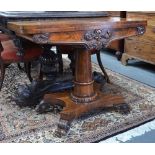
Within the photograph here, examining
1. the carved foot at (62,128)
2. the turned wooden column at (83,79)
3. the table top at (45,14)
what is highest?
the table top at (45,14)

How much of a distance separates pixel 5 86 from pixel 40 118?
89 centimetres

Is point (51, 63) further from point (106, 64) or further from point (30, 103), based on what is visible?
point (106, 64)

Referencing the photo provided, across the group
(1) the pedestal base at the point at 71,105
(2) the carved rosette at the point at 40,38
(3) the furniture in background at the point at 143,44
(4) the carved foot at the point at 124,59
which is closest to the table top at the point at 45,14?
(2) the carved rosette at the point at 40,38

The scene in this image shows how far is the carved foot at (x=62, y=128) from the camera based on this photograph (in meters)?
1.76

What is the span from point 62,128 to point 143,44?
1811 mm

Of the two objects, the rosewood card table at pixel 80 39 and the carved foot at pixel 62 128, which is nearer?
the rosewood card table at pixel 80 39

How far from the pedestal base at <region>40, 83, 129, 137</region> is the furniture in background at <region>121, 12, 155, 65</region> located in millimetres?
1228

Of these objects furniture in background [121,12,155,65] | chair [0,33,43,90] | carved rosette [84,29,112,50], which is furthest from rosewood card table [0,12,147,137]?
furniture in background [121,12,155,65]

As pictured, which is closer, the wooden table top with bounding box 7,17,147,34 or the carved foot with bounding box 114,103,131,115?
the wooden table top with bounding box 7,17,147,34

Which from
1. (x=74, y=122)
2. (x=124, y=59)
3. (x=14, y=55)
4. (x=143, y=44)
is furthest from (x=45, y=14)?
(x=124, y=59)

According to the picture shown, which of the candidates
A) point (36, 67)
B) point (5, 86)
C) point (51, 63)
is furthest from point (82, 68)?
point (36, 67)

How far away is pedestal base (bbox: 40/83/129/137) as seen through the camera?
70.9 inches

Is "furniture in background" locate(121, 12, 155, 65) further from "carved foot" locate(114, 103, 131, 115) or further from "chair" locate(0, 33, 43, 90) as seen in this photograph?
"chair" locate(0, 33, 43, 90)

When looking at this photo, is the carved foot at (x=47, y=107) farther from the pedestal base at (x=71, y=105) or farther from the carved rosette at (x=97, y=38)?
the carved rosette at (x=97, y=38)
